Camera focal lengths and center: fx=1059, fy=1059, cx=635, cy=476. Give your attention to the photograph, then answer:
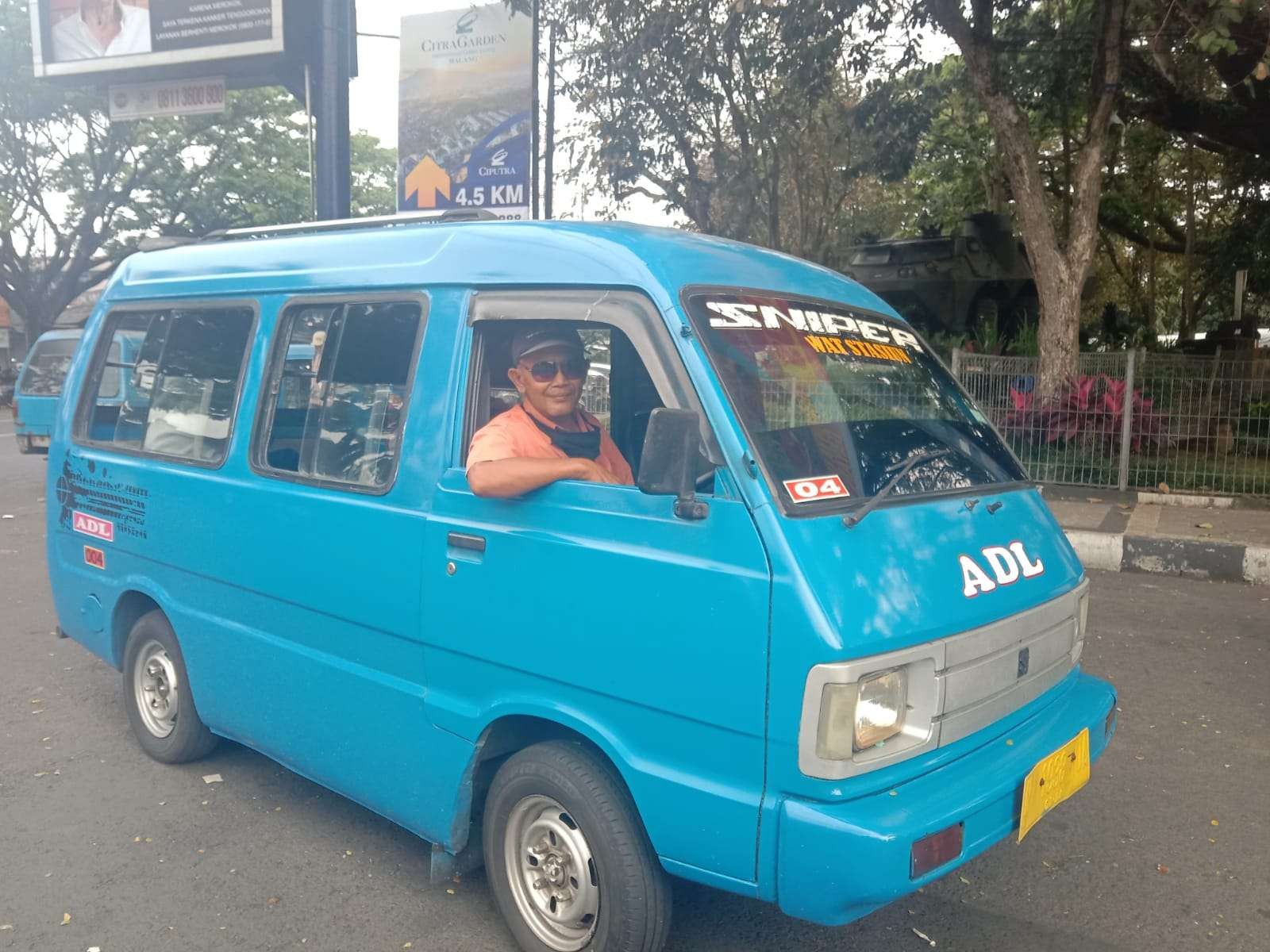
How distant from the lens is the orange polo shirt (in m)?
2.95

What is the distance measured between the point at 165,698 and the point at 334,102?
5937 mm

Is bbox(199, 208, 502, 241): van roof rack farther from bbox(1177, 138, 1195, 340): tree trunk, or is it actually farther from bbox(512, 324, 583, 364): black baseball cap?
bbox(1177, 138, 1195, 340): tree trunk

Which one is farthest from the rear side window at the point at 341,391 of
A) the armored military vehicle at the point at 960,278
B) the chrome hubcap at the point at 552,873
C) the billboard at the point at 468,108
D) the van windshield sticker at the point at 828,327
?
the armored military vehicle at the point at 960,278

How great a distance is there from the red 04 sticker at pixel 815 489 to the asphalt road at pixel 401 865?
135cm

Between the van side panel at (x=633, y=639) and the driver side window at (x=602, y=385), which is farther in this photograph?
the driver side window at (x=602, y=385)

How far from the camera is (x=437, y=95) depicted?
446 inches

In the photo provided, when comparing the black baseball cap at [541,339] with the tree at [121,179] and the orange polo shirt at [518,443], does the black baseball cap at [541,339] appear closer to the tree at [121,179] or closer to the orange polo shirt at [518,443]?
the orange polo shirt at [518,443]

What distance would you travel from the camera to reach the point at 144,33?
1159 centimetres

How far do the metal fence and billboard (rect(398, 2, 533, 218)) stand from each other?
5.14m

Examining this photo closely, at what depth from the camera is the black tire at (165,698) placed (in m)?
4.20

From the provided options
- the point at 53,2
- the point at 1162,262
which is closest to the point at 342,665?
the point at 53,2

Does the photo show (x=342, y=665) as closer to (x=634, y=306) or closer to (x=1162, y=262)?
(x=634, y=306)

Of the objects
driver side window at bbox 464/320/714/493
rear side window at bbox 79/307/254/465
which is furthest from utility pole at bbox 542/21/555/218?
driver side window at bbox 464/320/714/493

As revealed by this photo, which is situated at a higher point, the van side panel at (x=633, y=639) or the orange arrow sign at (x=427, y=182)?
the orange arrow sign at (x=427, y=182)
